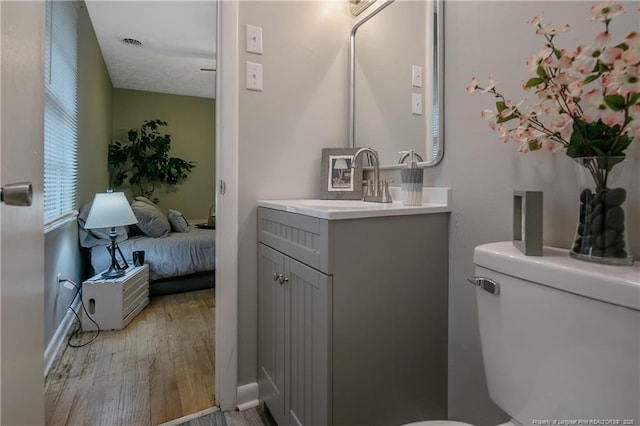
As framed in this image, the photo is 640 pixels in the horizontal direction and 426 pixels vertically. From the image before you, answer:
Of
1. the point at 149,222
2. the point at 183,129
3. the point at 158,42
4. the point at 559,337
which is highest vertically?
the point at 158,42

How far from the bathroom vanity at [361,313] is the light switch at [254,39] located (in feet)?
2.41

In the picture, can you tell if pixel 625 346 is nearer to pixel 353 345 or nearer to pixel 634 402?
pixel 634 402

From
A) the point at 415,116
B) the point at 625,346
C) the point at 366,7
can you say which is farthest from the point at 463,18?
the point at 625,346

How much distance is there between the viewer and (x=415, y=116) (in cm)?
134

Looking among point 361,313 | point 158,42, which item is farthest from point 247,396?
point 158,42

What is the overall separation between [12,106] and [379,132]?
1261mm

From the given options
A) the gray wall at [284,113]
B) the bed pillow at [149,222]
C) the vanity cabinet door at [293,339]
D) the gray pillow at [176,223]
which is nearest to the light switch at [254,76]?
the gray wall at [284,113]

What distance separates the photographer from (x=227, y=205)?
1433 millimetres

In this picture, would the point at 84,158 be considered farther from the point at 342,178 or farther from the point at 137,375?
the point at 342,178

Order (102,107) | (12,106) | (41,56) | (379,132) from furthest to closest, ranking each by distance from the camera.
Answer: (102,107) < (379,132) < (41,56) < (12,106)

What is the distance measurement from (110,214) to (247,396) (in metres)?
1.66

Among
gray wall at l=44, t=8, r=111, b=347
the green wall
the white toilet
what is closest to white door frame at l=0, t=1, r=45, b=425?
the white toilet

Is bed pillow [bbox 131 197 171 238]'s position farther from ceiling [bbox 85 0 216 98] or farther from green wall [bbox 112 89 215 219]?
green wall [bbox 112 89 215 219]

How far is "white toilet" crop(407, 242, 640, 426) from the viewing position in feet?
1.85
